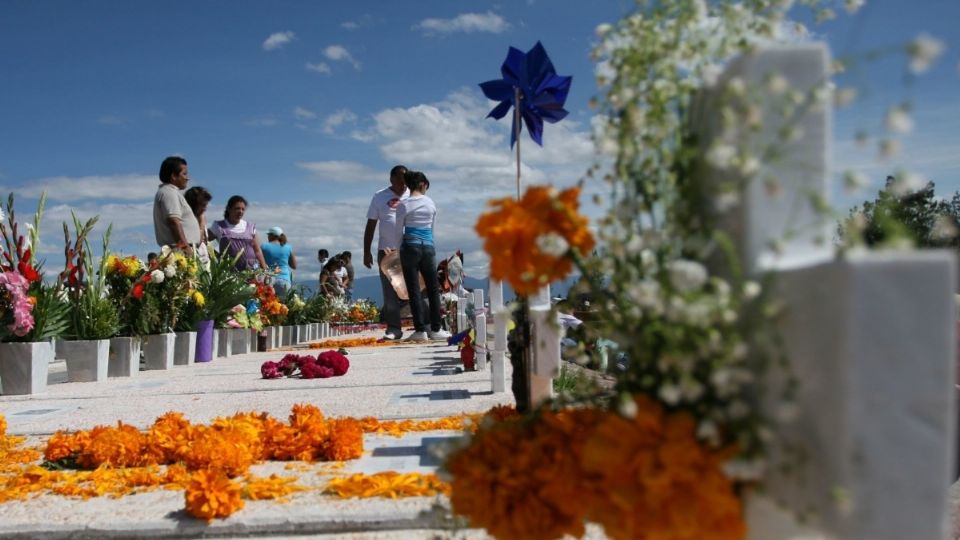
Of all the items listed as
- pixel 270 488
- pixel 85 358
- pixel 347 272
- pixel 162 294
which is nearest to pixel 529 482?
pixel 270 488

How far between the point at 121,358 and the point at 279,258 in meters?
5.86

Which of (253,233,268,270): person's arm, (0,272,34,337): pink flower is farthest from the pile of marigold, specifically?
(253,233,268,270): person's arm

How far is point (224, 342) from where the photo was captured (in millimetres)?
10359

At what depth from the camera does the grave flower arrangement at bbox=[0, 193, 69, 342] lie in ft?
18.5

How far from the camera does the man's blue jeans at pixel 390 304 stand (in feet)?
37.8

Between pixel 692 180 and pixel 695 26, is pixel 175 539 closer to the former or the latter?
pixel 692 180

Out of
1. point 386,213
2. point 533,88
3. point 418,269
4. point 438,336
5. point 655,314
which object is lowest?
point 438,336

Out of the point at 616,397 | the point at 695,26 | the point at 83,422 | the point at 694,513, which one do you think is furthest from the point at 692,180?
the point at 83,422

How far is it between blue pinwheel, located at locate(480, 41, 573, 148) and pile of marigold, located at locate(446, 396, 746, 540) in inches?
95.5

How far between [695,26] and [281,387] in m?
5.05

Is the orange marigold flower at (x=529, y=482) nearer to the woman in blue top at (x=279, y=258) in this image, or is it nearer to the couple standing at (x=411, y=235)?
the couple standing at (x=411, y=235)

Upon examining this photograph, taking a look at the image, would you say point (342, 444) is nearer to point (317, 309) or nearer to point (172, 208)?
point (172, 208)

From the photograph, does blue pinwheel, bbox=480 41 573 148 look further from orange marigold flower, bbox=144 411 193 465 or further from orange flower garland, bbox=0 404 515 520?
orange marigold flower, bbox=144 411 193 465

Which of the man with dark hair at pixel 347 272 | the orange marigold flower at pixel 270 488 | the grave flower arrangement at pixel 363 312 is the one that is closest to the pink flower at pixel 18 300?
the orange marigold flower at pixel 270 488
